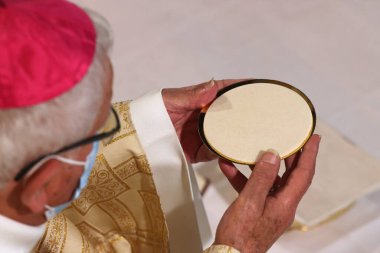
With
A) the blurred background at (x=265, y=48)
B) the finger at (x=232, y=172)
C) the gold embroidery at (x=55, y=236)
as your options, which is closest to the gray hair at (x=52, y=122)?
the gold embroidery at (x=55, y=236)

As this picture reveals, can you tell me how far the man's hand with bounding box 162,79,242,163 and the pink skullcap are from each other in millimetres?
389

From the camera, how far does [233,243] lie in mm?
925

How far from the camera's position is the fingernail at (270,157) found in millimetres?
954

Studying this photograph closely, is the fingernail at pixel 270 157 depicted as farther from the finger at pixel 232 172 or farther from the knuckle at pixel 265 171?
the finger at pixel 232 172

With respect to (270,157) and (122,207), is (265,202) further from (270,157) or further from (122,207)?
(122,207)

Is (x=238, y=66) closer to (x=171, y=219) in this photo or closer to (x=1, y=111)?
(x=171, y=219)

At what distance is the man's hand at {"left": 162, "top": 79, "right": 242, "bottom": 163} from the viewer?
1100 mm

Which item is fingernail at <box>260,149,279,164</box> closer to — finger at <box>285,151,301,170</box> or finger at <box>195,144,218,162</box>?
finger at <box>285,151,301,170</box>

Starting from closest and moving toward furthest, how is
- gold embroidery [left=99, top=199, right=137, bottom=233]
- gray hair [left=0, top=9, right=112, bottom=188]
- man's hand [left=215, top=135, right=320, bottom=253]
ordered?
gray hair [left=0, top=9, right=112, bottom=188] < man's hand [left=215, top=135, right=320, bottom=253] < gold embroidery [left=99, top=199, right=137, bottom=233]

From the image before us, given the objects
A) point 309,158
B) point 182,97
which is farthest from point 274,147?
point 182,97

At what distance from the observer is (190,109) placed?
1.12 meters

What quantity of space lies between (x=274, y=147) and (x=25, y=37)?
44 centimetres

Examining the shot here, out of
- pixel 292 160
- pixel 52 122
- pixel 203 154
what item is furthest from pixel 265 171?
pixel 52 122

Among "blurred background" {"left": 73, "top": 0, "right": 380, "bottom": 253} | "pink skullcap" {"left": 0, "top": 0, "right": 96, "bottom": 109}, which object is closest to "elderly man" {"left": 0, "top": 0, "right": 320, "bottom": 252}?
"pink skullcap" {"left": 0, "top": 0, "right": 96, "bottom": 109}
